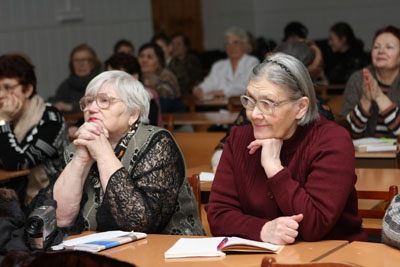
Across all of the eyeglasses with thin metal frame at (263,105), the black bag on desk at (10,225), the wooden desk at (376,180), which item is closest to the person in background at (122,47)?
the wooden desk at (376,180)

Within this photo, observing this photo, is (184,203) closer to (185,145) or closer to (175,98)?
(185,145)

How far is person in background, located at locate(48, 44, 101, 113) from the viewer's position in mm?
9180

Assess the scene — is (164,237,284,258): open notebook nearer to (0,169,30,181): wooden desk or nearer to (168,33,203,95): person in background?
(0,169,30,181): wooden desk

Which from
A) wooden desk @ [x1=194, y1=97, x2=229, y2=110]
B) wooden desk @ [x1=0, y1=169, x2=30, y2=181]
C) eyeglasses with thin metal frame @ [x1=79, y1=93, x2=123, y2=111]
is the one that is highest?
eyeglasses with thin metal frame @ [x1=79, y1=93, x2=123, y2=111]

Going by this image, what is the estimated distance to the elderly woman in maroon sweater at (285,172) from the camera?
3143 millimetres

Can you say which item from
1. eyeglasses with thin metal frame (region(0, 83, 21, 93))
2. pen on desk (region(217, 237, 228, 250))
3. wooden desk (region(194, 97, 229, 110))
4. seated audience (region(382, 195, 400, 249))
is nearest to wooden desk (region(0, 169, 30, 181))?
eyeglasses with thin metal frame (region(0, 83, 21, 93))

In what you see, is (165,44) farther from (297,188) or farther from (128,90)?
(297,188)

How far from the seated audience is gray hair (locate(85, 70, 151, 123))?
52.8 inches

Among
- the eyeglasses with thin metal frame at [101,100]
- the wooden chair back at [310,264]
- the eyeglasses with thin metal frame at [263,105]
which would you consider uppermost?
the eyeglasses with thin metal frame at [263,105]

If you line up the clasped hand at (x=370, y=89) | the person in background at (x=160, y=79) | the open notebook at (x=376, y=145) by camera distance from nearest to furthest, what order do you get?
the open notebook at (x=376, y=145) < the clasped hand at (x=370, y=89) < the person in background at (x=160, y=79)

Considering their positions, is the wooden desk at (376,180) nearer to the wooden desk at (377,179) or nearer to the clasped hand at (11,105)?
the wooden desk at (377,179)

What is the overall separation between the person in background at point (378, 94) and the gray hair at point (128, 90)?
2.52 m

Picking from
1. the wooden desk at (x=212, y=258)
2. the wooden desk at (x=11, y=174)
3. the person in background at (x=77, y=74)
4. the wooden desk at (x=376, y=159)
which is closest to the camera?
the wooden desk at (x=212, y=258)

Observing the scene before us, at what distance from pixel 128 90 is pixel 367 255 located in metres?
1.47
